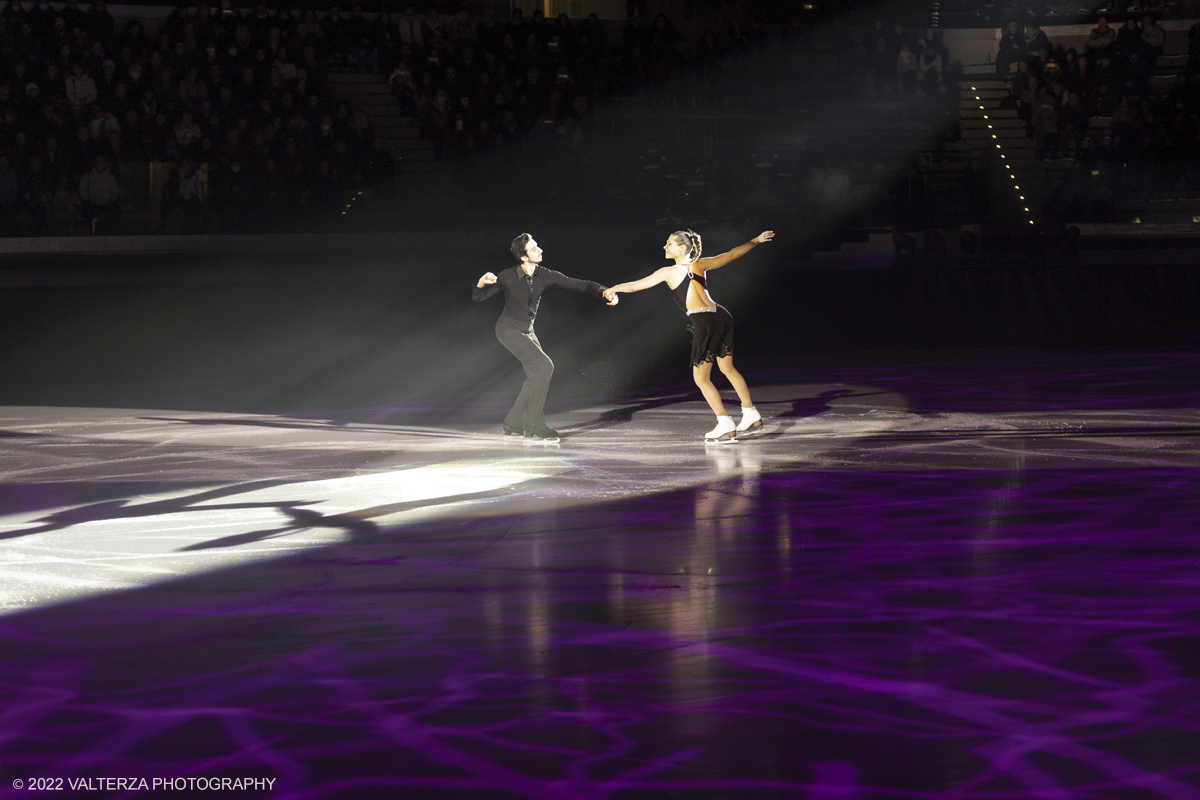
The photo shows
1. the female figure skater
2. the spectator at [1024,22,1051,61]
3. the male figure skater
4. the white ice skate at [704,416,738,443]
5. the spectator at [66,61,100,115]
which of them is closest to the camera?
the white ice skate at [704,416,738,443]

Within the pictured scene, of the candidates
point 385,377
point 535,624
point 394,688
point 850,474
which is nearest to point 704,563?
point 535,624

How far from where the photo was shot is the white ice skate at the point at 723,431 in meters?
10.5

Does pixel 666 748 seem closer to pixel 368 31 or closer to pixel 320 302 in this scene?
pixel 320 302

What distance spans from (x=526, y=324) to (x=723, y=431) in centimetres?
180

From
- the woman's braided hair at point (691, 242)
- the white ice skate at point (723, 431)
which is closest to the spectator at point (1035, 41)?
the woman's braided hair at point (691, 242)

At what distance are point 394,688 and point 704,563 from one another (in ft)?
6.98

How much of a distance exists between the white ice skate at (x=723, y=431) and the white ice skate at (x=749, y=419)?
303 millimetres

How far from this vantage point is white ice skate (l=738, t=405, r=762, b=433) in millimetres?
10875

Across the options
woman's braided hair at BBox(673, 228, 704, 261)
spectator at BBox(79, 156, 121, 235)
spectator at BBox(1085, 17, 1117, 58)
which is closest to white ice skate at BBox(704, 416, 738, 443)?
woman's braided hair at BBox(673, 228, 704, 261)

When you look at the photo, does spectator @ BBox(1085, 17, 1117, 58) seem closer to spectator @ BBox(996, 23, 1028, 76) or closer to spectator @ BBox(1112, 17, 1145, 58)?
spectator @ BBox(1112, 17, 1145, 58)

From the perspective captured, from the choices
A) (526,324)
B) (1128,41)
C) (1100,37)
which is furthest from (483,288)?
(1100,37)

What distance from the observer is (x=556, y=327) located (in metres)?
16.3

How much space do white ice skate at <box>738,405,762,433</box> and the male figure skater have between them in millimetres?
1361

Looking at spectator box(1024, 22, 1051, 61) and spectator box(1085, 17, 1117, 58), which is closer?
spectator box(1085, 17, 1117, 58)
